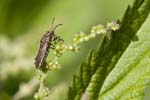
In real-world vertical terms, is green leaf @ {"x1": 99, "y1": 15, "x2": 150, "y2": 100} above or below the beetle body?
below

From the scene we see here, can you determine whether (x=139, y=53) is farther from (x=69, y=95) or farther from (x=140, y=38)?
(x=69, y=95)

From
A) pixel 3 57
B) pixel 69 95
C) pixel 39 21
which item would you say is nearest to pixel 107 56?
pixel 69 95

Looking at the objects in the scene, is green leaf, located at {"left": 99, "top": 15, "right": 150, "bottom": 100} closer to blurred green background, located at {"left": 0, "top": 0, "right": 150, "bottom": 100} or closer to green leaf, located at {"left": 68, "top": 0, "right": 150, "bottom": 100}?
green leaf, located at {"left": 68, "top": 0, "right": 150, "bottom": 100}

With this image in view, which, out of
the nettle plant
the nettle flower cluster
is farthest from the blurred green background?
the nettle plant

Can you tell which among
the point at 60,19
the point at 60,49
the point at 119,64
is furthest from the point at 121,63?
the point at 60,19

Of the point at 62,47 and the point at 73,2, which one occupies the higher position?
the point at 73,2

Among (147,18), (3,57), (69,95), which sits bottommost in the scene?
(69,95)

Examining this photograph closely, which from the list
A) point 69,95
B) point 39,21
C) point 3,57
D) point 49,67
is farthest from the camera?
point 39,21
